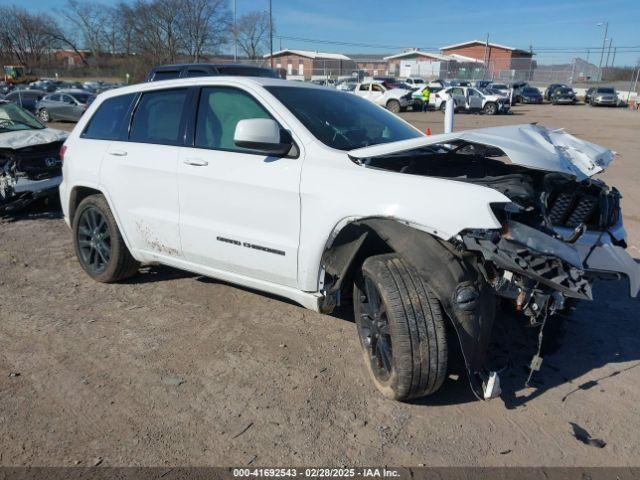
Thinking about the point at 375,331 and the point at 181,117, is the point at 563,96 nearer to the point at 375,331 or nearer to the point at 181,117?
the point at 181,117

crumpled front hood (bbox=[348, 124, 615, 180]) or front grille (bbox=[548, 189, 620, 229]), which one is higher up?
crumpled front hood (bbox=[348, 124, 615, 180])

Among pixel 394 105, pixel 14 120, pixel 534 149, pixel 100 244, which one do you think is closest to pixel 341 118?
pixel 534 149

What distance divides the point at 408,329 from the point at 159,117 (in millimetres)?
2790

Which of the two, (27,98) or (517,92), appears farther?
(517,92)

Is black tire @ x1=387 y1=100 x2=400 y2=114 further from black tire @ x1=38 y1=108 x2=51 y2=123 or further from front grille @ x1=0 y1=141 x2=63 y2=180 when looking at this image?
front grille @ x1=0 y1=141 x2=63 y2=180

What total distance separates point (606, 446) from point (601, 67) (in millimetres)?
75717

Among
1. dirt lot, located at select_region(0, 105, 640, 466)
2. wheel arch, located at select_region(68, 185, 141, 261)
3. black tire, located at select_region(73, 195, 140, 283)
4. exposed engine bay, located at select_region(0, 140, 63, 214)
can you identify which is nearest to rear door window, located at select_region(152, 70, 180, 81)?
exposed engine bay, located at select_region(0, 140, 63, 214)

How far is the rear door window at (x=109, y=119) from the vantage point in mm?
4660

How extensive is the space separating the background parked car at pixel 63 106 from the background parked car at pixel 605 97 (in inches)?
1442

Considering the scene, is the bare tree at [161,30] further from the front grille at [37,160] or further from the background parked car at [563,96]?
the front grille at [37,160]

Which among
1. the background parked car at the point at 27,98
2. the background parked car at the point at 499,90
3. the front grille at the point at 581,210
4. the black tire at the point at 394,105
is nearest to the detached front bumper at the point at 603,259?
the front grille at the point at 581,210

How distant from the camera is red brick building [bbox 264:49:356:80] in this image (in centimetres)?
5886

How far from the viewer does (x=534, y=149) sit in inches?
121

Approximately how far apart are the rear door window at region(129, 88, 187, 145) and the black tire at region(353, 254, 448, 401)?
6.78ft
